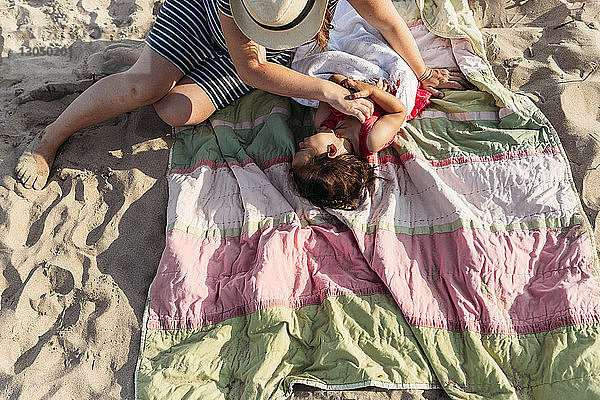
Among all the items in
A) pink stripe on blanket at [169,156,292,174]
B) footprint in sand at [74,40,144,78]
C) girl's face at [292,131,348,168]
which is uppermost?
girl's face at [292,131,348,168]

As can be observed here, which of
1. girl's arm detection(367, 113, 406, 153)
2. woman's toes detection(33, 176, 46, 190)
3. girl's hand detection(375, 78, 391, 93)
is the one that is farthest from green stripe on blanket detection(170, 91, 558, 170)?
woman's toes detection(33, 176, 46, 190)

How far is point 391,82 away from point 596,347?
1.52 meters

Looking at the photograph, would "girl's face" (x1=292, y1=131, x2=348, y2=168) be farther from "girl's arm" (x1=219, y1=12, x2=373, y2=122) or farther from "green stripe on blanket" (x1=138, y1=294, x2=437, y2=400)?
"green stripe on blanket" (x1=138, y1=294, x2=437, y2=400)

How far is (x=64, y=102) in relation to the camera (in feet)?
10.2

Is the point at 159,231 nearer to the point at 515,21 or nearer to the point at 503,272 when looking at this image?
the point at 503,272

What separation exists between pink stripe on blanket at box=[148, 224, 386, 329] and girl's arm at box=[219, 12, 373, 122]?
60 centimetres

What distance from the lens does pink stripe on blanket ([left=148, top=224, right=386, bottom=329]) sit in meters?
2.27

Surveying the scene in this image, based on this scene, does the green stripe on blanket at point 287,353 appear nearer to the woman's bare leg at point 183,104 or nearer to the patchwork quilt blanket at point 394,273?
the patchwork quilt blanket at point 394,273

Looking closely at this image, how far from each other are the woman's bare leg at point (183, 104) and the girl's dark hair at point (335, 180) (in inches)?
25.6

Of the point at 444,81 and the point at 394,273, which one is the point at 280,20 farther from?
the point at 444,81

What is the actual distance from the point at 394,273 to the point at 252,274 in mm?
600

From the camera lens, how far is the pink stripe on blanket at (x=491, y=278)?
2.16 m

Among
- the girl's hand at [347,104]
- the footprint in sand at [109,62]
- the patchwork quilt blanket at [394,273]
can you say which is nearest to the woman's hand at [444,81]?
the patchwork quilt blanket at [394,273]

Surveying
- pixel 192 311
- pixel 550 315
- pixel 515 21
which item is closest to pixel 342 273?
pixel 192 311
